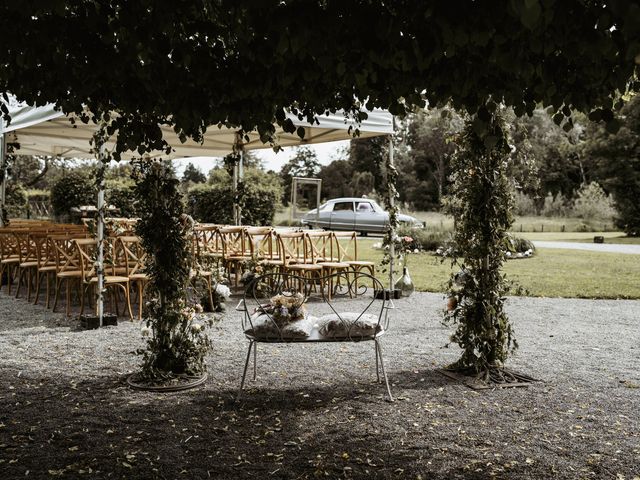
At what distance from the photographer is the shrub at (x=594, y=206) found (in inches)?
1171

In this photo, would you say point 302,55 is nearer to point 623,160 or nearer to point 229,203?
point 229,203

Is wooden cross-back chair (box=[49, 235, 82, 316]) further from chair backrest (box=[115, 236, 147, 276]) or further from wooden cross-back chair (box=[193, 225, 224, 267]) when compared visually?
wooden cross-back chair (box=[193, 225, 224, 267])

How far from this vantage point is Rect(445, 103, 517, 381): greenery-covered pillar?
16.3 ft

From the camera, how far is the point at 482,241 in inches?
197

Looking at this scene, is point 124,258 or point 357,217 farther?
point 357,217

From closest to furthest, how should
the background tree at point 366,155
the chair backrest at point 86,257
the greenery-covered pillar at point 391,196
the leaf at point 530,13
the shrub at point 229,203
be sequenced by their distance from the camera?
1. the leaf at point 530,13
2. the chair backrest at point 86,257
3. the greenery-covered pillar at point 391,196
4. the shrub at point 229,203
5. the background tree at point 366,155

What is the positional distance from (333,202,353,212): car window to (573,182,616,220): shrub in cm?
1324

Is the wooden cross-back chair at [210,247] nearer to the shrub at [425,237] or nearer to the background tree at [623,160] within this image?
the shrub at [425,237]


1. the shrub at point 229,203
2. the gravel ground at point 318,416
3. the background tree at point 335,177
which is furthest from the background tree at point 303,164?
the gravel ground at point 318,416

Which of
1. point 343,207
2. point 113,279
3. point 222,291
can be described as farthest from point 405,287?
point 343,207

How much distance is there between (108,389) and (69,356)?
121cm

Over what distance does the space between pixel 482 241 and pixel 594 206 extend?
92.2 feet

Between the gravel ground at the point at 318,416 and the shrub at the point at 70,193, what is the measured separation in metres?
13.4

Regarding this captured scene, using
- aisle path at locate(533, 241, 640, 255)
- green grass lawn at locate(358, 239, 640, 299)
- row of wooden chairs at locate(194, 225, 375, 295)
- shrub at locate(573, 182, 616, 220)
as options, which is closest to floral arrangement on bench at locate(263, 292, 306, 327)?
green grass lawn at locate(358, 239, 640, 299)
